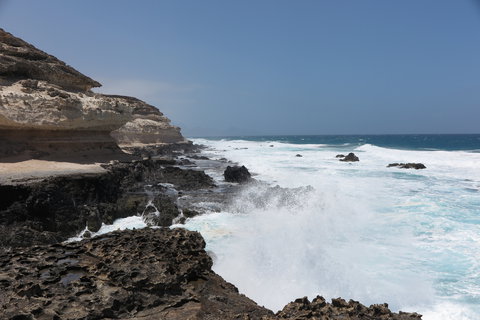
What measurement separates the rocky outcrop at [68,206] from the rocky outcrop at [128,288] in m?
4.79

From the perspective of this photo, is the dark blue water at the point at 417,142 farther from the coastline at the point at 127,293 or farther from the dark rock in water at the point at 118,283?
the dark rock in water at the point at 118,283

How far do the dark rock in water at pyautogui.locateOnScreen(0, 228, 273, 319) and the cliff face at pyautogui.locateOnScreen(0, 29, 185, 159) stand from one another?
1125cm

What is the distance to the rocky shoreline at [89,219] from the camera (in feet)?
13.3

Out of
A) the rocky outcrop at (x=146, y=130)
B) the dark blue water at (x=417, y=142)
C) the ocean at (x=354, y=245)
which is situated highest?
the rocky outcrop at (x=146, y=130)

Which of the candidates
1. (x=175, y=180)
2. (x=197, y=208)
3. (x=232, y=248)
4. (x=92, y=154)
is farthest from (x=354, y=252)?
(x=92, y=154)

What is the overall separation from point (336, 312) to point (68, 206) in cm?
1015

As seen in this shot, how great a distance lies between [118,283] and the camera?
4.25 metres

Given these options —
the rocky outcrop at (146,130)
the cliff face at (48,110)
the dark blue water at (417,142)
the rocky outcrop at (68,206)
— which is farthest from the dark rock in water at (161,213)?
the dark blue water at (417,142)

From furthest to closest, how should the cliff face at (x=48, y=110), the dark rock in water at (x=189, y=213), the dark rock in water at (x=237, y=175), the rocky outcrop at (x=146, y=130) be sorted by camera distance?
the rocky outcrop at (x=146, y=130) → the dark rock in water at (x=237, y=175) → the cliff face at (x=48, y=110) → the dark rock in water at (x=189, y=213)

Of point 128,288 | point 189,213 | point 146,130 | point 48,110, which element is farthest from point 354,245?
point 146,130

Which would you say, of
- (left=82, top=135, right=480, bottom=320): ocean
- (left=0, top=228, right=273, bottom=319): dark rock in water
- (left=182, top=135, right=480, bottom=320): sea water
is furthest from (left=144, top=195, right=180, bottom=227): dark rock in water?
(left=0, top=228, right=273, bottom=319): dark rock in water

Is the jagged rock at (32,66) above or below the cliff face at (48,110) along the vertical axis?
above

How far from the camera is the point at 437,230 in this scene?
10.5 m

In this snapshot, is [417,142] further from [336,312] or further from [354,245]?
[336,312]
